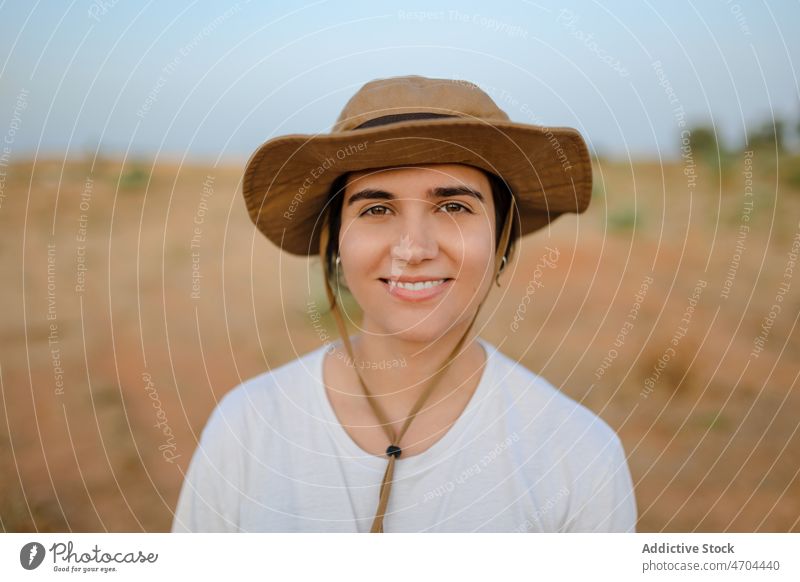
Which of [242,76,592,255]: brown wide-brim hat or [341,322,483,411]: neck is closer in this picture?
[242,76,592,255]: brown wide-brim hat

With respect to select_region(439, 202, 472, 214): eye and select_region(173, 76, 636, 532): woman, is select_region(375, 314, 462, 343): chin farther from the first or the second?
select_region(439, 202, 472, 214): eye

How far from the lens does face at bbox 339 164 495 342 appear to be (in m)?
2.12

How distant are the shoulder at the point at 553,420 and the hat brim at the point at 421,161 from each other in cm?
62

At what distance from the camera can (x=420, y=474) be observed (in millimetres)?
2225

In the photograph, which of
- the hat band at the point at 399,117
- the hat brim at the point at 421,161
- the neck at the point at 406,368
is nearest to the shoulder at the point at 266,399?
the neck at the point at 406,368

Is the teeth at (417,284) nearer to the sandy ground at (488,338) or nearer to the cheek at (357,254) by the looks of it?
the cheek at (357,254)

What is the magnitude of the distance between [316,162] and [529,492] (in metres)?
1.19

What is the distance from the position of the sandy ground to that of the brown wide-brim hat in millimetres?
663

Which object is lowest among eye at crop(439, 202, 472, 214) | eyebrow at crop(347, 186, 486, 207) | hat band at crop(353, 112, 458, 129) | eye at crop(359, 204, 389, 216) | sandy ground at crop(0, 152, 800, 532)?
sandy ground at crop(0, 152, 800, 532)

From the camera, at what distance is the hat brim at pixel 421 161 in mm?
2070

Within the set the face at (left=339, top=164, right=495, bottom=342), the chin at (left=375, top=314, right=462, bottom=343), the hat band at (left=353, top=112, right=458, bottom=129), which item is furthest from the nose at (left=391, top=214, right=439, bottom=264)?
the hat band at (left=353, top=112, right=458, bottom=129)

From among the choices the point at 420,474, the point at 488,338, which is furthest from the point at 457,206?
the point at 488,338
